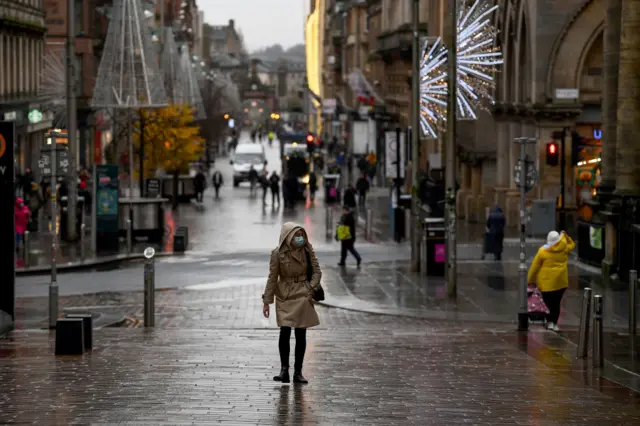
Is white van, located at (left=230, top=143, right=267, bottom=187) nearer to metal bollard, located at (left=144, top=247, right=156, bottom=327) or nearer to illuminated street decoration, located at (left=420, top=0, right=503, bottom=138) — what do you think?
illuminated street decoration, located at (left=420, top=0, right=503, bottom=138)

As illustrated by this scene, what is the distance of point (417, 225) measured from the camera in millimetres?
31141

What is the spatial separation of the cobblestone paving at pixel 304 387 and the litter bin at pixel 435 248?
408 inches

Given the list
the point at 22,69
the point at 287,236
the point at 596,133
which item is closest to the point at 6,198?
the point at 287,236

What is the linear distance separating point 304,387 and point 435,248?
16117mm

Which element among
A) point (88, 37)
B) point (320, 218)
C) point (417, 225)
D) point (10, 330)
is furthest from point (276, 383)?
point (88, 37)

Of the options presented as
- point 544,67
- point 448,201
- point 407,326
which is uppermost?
point 544,67

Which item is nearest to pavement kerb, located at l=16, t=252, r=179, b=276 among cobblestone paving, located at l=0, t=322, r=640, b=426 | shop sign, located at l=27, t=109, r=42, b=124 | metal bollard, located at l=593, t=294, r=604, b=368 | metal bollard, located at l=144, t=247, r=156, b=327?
metal bollard, located at l=144, t=247, r=156, b=327

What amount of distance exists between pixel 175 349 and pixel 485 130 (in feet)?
123

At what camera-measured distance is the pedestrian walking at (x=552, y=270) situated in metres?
20.6

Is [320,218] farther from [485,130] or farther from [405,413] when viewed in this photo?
[405,413]

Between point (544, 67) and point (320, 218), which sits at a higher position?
point (544, 67)

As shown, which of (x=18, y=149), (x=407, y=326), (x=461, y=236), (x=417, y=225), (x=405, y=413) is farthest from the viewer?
(x=18, y=149)

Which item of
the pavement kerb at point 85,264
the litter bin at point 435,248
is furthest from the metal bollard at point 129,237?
the litter bin at point 435,248

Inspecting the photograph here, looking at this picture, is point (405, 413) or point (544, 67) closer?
point (405, 413)
